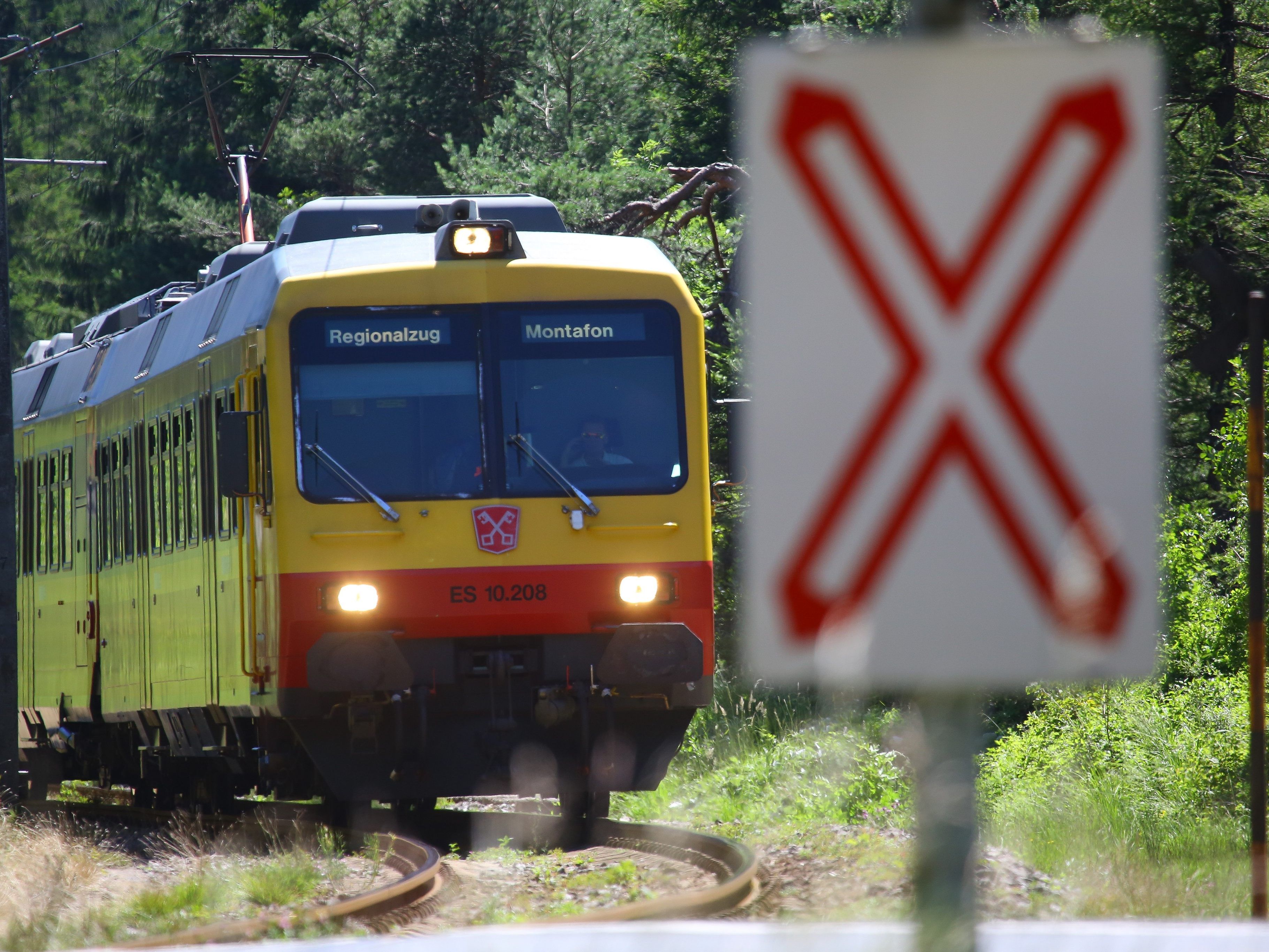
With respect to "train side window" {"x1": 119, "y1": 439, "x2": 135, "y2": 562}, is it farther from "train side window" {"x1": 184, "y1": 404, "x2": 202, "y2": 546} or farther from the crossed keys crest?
the crossed keys crest

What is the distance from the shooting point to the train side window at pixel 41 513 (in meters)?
16.6

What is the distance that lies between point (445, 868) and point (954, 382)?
786 cm

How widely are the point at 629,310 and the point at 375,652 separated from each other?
7.90 ft

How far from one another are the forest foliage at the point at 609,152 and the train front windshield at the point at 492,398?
10.1ft

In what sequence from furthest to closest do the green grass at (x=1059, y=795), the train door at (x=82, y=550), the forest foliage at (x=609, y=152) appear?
the train door at (x=82, y=550)
the forest foliage at (x=609, y=152)
the green grass at (x=1059, y=795)

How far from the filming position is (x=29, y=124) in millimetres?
59750

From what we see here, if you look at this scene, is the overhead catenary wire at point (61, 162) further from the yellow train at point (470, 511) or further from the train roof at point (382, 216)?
the yellow train at point (470, 511)

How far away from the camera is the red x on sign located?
2500 millimetres

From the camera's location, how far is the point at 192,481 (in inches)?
491


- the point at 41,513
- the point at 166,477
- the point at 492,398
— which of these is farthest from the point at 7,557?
the point at 492,398

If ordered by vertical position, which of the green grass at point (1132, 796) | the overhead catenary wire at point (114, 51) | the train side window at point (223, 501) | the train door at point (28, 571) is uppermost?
the overhead catenary wire at point (114, 51)

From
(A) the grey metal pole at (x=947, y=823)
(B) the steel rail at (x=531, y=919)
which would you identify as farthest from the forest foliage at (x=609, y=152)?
(B) the steel rail at (x=531, y=919)

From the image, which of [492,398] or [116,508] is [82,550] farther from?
[492,398]

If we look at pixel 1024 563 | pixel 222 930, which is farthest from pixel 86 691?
pixel 1024 563
